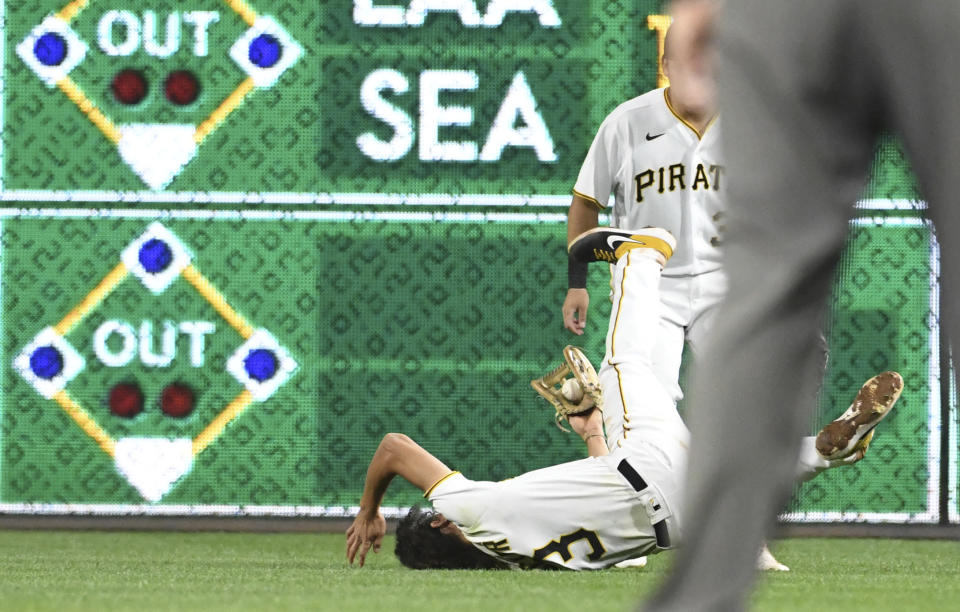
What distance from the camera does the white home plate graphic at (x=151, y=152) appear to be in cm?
520

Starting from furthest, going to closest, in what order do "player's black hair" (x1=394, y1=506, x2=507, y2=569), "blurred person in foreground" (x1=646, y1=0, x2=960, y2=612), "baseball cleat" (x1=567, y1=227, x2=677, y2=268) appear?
"baseball cleat" (x1=567, y1=227, x2=677, y2=268), "player's black hair" (x1=394, y1=506, x2=507, y2=569), "blurred person in foreground" (x1=646, y1=0, x2=960, y2=612)

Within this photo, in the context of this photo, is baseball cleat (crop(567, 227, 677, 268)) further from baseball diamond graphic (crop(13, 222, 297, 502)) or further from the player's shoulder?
baseball diamond graphic (crop(13, 222, 297, 502))

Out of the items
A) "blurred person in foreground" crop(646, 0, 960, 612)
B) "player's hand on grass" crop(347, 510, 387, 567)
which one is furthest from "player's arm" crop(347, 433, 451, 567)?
"blurred person in foreground" crop(646, 0, 960, 612)

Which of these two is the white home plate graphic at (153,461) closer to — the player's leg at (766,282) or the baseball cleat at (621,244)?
the baseball cleat at (621,244)

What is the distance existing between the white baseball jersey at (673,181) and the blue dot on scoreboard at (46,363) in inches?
81.2

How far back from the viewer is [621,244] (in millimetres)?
3758

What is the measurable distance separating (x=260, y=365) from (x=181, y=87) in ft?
3.27

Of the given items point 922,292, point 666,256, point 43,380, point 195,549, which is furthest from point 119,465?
point 922,292

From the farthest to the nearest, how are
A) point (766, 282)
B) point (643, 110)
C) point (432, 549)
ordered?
point (643, 110) < point (432, 549) < point (766, 282)

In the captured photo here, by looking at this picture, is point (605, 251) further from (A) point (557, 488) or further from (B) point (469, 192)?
(B) point (469, 192)

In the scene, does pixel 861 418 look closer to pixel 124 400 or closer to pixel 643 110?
pixel 643 110

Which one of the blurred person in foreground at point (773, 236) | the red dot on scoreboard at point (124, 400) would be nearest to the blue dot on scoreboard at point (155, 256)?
the red dot on scoreboard at point (124, 400)

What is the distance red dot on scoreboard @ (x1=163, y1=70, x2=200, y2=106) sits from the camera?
5.20 m

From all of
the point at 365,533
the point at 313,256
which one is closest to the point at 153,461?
the point at 313,256
